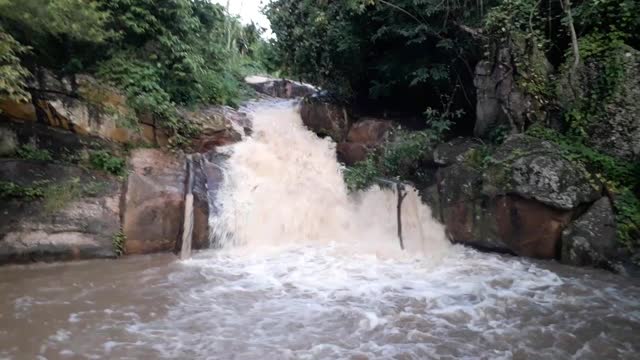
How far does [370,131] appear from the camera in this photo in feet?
35.9

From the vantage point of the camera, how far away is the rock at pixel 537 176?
750 centimetres

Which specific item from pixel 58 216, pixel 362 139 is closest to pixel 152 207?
pixel 58 216

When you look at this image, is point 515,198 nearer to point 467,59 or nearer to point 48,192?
point 467,59

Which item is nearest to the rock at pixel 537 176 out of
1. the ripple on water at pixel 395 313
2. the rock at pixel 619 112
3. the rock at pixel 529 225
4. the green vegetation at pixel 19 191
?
the rock at pixel 529 225

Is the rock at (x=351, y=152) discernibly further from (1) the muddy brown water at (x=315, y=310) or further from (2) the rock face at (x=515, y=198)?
(1) the muddy brown water at (x=315, y=310)

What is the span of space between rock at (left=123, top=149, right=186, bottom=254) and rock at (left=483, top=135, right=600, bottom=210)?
5202mm

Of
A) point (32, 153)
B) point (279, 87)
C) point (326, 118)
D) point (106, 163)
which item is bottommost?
point (106, 163)

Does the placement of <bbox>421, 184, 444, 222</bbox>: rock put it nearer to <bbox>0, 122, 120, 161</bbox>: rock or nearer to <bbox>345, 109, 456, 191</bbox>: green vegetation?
<bbox>345, 109, 456, 191</bbox>: green vegetation

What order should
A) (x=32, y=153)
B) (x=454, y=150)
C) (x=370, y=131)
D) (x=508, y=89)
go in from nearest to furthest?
(x=32, y=153), (x=508, y=89), (x=454, y=150), (x=370, y=131)

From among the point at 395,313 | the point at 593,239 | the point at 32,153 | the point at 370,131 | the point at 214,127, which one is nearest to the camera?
the point at 395,313

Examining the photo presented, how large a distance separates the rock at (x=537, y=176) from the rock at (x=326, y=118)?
13.8 feet

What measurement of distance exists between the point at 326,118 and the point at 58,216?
248 inches

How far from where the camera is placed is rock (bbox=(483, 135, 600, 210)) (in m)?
7.50

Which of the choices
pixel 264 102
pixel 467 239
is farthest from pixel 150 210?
pixel 264 102
